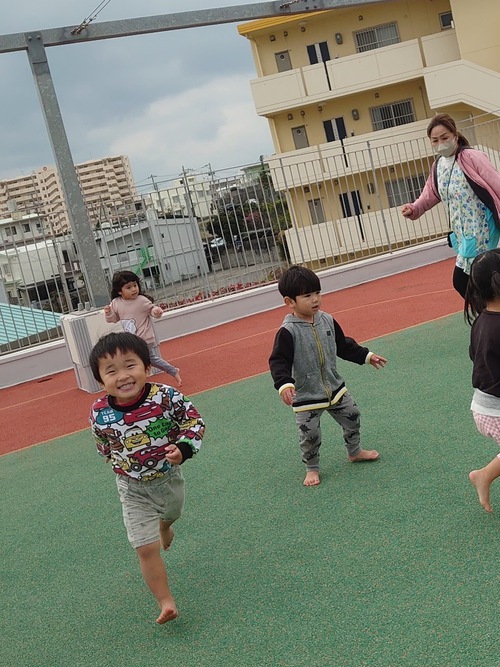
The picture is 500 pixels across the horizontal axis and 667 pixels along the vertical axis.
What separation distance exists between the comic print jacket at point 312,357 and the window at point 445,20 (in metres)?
29.3

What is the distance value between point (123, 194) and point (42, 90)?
102 inches

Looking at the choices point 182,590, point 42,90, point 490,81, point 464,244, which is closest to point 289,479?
point 182,590

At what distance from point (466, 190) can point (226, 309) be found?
843 cm

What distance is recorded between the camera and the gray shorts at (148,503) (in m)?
3.56

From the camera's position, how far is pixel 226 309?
14.3 meters

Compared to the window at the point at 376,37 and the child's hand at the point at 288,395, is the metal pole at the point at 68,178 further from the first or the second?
the window at the point at 376,37

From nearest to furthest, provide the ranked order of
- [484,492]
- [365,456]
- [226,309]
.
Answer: [484,492]
[365,456]
[226,309]

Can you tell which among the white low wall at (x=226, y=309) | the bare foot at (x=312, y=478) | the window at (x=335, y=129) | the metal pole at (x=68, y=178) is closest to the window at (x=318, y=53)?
the window at (x=335, y=129)

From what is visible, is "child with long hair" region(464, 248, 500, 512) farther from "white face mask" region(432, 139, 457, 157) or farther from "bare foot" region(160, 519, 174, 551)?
"white face mask" region(432, 139, 457, 157)

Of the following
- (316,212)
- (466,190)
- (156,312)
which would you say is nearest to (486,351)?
(466,190)

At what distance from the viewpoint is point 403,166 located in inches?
595

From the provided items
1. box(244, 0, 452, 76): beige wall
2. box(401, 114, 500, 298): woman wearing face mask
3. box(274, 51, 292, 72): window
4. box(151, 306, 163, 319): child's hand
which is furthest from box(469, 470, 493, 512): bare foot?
box(274, 51, 292, 72): window

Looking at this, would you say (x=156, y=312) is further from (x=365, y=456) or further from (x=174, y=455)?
(x=174, y=455)

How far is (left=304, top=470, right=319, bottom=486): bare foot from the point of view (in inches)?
189
